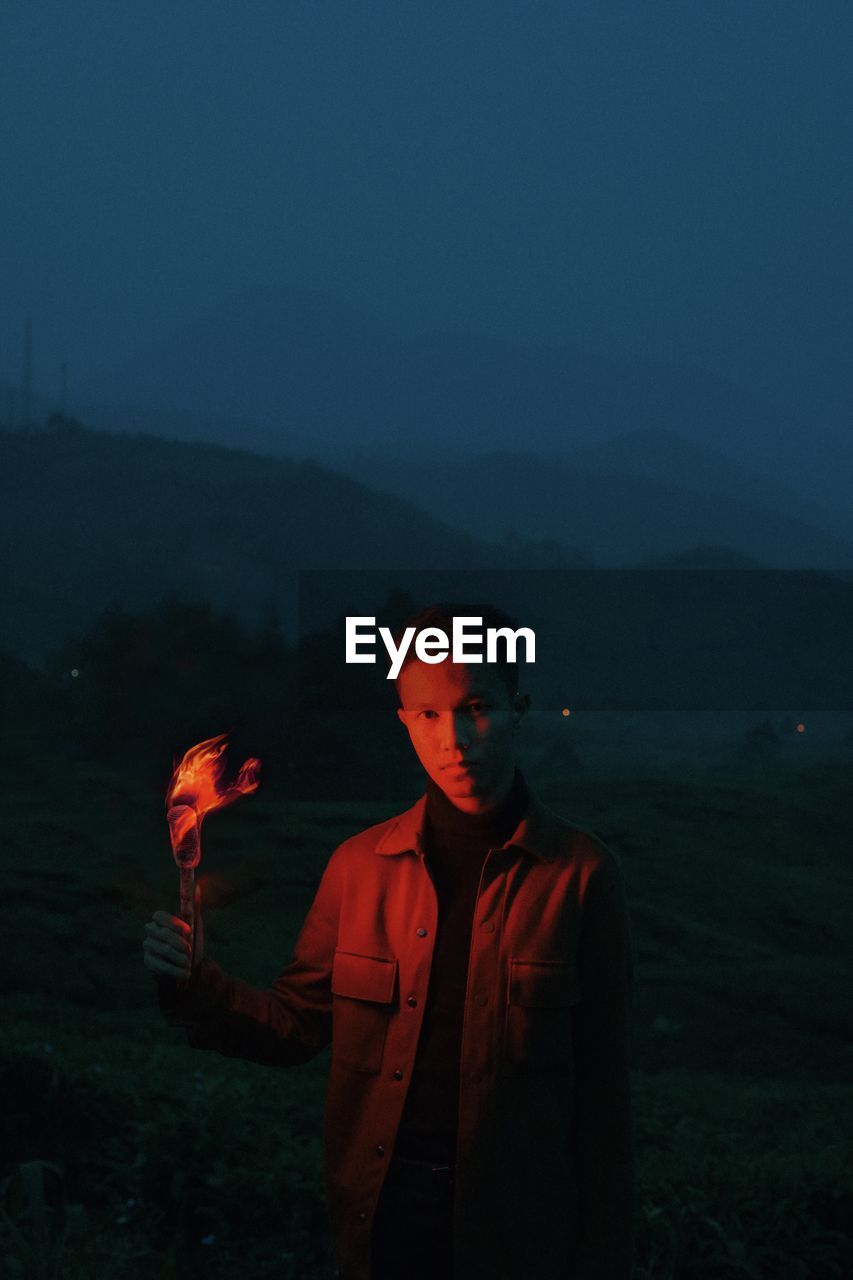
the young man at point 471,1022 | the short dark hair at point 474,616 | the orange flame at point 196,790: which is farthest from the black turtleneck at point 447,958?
the orange flame at point 196,790

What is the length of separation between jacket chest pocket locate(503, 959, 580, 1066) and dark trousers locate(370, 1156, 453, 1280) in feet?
0.97

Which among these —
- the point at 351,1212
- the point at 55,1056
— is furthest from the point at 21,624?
the point at 351,1212

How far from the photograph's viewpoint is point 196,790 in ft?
9.02

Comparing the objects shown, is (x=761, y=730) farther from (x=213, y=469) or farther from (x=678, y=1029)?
(x=213, y=469)

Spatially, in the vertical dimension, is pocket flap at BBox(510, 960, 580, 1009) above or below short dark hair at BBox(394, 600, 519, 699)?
below

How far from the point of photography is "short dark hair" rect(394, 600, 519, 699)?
2895mm

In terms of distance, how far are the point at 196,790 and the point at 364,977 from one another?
21.4 inches

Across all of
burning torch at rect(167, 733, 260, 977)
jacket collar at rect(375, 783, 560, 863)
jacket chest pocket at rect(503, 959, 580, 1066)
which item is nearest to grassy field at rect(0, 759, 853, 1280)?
burning torch at rect(167, 733, 260, 977)

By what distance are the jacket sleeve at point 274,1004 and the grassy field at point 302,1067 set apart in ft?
5.63

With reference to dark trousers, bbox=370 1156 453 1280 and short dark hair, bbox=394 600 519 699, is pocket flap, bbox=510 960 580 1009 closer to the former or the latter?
dark trousers, bbox=370 1156 453 1280

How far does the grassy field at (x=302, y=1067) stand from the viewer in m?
5.51
